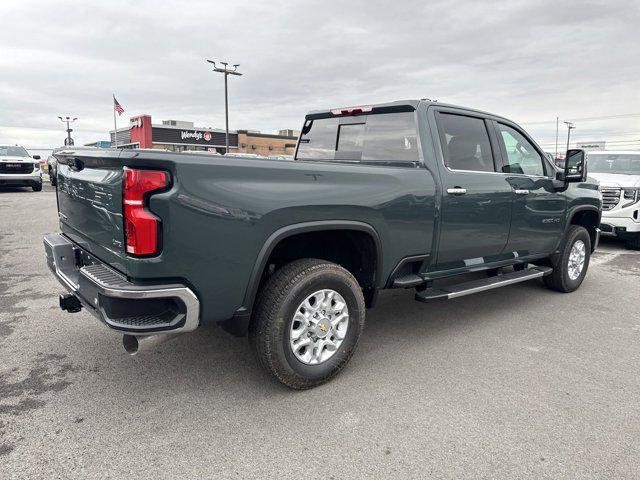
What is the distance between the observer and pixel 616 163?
9.59m

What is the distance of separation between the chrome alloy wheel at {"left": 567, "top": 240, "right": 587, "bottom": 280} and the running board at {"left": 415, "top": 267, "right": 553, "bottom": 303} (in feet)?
2.47

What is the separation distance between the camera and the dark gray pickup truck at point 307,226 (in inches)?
96.0

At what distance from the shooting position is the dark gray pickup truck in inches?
96.0

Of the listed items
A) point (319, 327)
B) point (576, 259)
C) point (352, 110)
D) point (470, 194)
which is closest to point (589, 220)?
point (576, 259)

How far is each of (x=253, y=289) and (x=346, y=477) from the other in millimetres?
1118

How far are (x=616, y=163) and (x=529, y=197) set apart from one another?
6556mm

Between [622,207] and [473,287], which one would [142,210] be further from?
[622,207]

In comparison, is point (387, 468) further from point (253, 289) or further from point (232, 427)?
point (253, 289)

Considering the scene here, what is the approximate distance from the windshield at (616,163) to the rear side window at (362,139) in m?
7.37

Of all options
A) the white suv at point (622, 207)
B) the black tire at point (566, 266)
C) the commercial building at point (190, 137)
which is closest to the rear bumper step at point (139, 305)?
the black tire at point (566, 266)

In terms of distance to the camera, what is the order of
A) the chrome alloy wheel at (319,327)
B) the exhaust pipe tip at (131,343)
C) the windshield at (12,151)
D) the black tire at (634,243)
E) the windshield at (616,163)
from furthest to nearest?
the windshield at (12,151), the windshield at (616,163), the black tire at (634,243), the chrome alloy wheel at (319,327), the exhaust pipe tip at (131,343)

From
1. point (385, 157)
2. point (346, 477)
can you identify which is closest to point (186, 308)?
point (346, 477)

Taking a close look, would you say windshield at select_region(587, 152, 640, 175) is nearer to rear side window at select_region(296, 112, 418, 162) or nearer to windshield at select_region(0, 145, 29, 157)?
rear side window at select_region(296, 112, 418, 162)

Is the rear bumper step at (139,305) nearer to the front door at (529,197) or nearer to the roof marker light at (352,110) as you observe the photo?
the roof marker light at (352,110)
